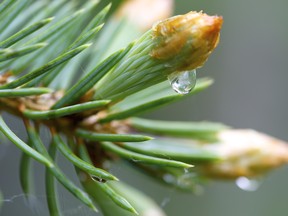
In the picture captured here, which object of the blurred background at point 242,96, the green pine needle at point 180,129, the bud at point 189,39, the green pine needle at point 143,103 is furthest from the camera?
the blurred background at point 242,96

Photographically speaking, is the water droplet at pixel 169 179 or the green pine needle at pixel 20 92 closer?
the green pine needle at pixel 20 92

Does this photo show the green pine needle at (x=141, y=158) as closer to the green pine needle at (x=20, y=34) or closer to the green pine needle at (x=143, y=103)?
the green pine needle at (x=143, y=103)

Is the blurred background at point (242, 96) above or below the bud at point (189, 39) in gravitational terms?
above

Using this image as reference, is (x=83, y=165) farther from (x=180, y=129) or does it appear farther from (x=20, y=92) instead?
(x=180, y=129)

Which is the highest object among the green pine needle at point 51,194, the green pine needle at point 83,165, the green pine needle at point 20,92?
the green pine needle at point 20,92

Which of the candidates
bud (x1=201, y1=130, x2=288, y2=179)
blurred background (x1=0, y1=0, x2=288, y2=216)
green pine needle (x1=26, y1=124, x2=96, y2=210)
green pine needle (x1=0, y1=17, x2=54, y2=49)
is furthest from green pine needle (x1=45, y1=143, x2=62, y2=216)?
blurred background (x1=0, y1=0, x2=288, y2=216)

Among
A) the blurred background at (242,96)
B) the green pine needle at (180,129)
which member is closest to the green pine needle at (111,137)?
the green pine needle at (180,129)

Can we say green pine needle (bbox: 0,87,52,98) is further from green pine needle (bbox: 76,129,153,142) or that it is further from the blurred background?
the blurred background
